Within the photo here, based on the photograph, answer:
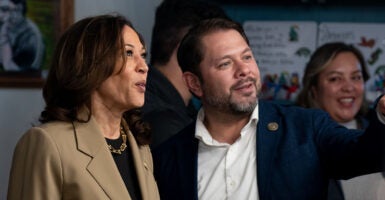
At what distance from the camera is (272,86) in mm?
4129

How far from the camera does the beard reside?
248cm

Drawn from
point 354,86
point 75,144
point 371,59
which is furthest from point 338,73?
point 75,144

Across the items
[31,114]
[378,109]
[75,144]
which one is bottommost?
[31,114]

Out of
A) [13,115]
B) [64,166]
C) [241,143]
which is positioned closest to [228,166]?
[241,143]

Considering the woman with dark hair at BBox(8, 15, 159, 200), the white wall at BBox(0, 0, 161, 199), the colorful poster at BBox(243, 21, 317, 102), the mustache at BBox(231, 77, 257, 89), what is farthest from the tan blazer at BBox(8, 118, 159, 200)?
the colorful poster at BBox(243, 21, 317, 102)

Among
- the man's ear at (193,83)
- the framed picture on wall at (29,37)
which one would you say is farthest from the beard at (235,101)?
the framed picture on wall at (29,37)

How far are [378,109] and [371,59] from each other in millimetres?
1996

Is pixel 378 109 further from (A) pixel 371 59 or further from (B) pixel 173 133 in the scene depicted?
(A) pixel 371 59

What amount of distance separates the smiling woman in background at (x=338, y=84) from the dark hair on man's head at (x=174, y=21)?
860 mm

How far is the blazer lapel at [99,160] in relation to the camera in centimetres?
217

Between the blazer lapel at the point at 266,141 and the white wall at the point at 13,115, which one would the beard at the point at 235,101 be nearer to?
the blazer lapel at the point at 266,141

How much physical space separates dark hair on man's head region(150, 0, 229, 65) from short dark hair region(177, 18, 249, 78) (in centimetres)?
35

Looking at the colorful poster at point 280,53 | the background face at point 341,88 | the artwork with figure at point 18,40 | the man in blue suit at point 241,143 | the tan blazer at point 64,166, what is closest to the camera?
the tan blazer at point 64,166

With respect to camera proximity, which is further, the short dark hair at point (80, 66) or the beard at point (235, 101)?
the beard at point (235, 101)
